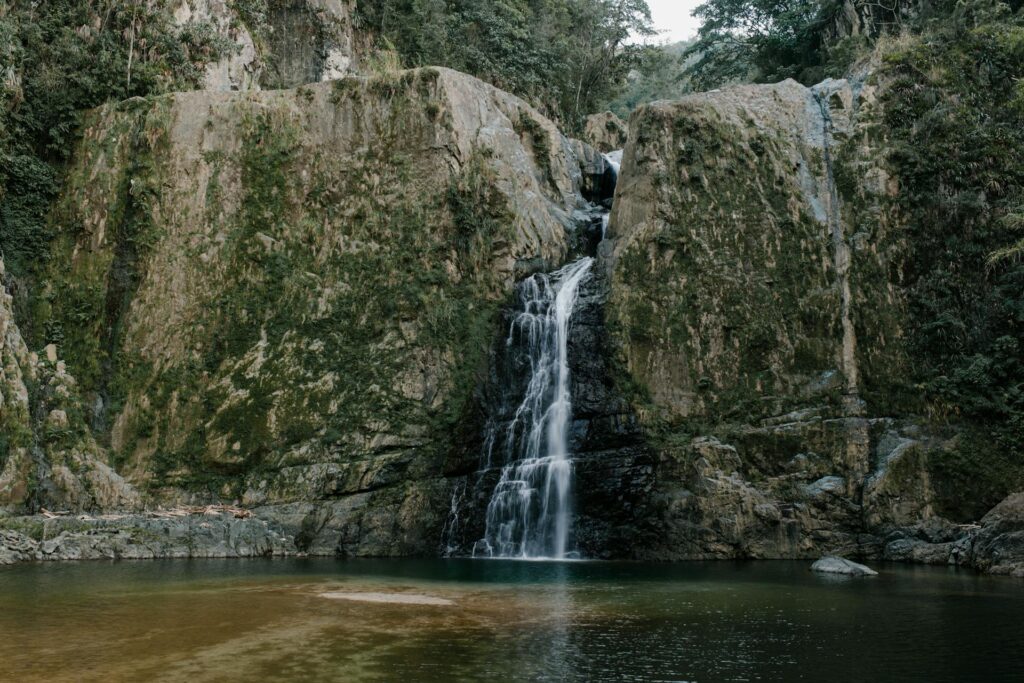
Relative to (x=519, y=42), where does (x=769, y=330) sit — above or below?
below

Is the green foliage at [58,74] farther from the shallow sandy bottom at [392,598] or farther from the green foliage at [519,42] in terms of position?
the shallow sandy bottom at [392,598]

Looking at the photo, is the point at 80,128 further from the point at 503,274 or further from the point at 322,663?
the point at 322,663

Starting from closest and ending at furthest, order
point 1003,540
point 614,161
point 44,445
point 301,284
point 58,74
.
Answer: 1. point 1003,540
2. point 44,445
3. point 301,284
4. point 58,74
5. point 614,161

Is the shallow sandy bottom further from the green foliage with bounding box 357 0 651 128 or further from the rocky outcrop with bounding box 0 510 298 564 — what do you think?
the green foliage with bounding box 357 0 651 128

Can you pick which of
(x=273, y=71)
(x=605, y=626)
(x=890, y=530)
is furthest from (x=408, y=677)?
(x=273, y=71)

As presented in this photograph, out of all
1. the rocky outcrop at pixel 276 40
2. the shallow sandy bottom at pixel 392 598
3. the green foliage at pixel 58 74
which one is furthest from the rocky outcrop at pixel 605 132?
the shallow sandy bottom at pixel 392 598

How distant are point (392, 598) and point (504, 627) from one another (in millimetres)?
3059

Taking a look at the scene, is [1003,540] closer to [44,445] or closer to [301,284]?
[301,284]

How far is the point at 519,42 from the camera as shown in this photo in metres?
37.9

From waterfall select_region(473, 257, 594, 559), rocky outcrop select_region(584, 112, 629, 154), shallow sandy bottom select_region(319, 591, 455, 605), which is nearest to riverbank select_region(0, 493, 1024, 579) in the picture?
waterfall select_region(473, 257, 594, 559)

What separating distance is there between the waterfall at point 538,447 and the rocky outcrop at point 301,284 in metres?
1.20

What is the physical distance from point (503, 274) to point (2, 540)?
14522 millimetres

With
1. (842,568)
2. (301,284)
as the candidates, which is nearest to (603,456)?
(842,568)

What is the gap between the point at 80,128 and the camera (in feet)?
88.9
